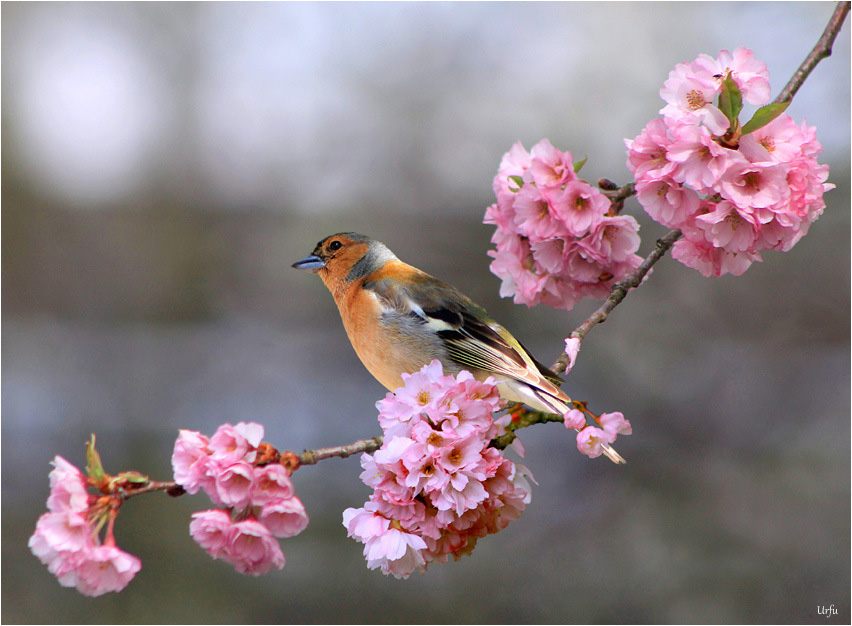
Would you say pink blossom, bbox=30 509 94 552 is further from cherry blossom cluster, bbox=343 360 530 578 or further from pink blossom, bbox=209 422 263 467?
cherry blossom cluster, bbox=343 360 530 578

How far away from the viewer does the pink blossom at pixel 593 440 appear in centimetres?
66

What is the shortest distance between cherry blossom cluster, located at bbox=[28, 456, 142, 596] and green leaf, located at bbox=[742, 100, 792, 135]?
730 mm

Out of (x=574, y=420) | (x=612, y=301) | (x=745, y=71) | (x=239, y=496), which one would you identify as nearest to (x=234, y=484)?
(x=239, y=496)

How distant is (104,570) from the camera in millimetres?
599

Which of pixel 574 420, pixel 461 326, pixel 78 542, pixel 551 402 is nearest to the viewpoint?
pixel 78 542

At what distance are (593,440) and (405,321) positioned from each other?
18.7 inches

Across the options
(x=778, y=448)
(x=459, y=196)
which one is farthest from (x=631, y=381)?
(x=459, y=196)

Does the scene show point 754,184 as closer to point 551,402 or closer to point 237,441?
point 551,402

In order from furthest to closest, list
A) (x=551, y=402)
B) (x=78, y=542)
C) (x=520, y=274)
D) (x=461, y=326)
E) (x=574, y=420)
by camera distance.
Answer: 1. (x=461, y=326)
2. (x=520, y=274)
3. (x=551, y=402)
4. (x=574, y=420)
5. (x=78, y=542)

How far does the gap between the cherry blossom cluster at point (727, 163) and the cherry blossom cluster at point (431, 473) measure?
312mm

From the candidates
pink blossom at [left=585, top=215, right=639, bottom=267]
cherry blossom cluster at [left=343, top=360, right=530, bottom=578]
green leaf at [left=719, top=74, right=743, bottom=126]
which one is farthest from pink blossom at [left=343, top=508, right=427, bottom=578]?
green leaf at [left=719, top=74, right=743, bottom=126]

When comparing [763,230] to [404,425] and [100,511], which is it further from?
[100,511]

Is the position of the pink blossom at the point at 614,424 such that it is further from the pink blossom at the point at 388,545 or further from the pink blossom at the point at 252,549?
the pink blossom at the point at 252,549

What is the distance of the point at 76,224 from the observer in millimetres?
4148
